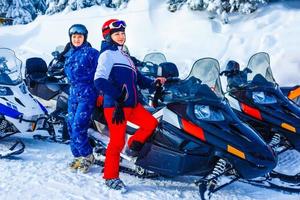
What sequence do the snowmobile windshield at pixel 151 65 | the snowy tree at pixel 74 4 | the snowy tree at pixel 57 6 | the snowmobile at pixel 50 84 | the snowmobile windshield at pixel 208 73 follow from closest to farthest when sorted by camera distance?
the snowmobile windshield at pixel 208 73 < the snowmobile at pixel 50 84 < the snowmobile windshield at pixel 151 65 < the snowy tree at pixel 74 4 < the snowy tree at pixel 57 6

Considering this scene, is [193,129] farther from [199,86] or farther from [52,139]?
[52,139]

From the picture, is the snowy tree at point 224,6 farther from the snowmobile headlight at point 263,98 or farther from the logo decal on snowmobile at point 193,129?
the logo decal on snowmobile at point 193,129

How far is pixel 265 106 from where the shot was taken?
5891mm

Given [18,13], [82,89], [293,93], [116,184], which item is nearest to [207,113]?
[116,184]

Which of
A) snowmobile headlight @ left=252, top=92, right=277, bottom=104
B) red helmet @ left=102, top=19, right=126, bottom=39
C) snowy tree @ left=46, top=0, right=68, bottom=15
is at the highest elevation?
red helmet @ left=102, top=19, right=126, bottom=39

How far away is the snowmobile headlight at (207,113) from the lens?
14.0 feet

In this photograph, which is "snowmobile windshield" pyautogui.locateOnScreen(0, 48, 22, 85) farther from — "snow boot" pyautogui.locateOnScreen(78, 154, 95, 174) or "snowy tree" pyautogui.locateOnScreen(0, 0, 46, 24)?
Result: "snowy tree" pyautogui.locateOnScreen(0, 0, 46, 24)

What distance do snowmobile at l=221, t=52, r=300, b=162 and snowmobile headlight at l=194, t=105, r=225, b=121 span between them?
1.62 meters

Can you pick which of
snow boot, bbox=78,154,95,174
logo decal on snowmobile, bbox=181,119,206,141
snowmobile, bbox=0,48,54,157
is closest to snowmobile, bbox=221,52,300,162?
logo decal on snowmobile, bbox=181,119,206,141

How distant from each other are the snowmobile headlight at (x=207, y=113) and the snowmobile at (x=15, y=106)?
8.11 feet

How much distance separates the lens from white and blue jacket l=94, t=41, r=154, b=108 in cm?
428

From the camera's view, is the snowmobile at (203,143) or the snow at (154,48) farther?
the snow at (154,48)

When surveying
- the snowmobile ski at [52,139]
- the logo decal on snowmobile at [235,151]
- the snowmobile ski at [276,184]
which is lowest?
the snowmobile ski at [52,139]

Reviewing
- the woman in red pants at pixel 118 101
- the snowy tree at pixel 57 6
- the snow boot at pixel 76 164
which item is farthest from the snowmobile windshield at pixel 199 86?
the snowy tree at pixel 57 6
